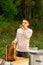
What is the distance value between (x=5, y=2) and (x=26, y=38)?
6.49 meters

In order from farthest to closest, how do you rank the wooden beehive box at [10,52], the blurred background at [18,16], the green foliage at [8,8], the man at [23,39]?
the green foliage at [8,8]
the blurred background at [18,16]
the man at [23,39]
the wooden beehive box at [10,52]

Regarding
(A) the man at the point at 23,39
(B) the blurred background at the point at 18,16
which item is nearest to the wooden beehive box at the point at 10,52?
(A) the man at the point at 23,39

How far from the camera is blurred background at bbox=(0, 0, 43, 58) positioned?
37.4ft

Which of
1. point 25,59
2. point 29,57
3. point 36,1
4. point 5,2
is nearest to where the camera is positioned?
point 25,59

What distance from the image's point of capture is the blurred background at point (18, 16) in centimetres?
1139

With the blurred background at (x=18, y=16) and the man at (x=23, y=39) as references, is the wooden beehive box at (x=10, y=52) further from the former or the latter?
the blurred background at (x=18, y=16)

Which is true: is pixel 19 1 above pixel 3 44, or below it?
above

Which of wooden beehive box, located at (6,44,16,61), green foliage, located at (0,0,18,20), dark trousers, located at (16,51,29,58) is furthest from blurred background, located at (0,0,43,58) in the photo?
wooden beehive box, located at (6,44,16,61)

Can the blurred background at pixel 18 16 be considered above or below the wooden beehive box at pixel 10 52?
below

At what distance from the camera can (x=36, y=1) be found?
12.7 m

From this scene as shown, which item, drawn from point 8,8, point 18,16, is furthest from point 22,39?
point 18,16

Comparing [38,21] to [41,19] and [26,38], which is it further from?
[26,38]

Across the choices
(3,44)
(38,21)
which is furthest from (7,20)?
(3,44)

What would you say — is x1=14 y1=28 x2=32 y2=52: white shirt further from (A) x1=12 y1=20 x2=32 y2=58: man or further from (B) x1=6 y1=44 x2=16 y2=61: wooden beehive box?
(B) x1=6 y1=44 x2=16 y2=61: wooden beehive box
